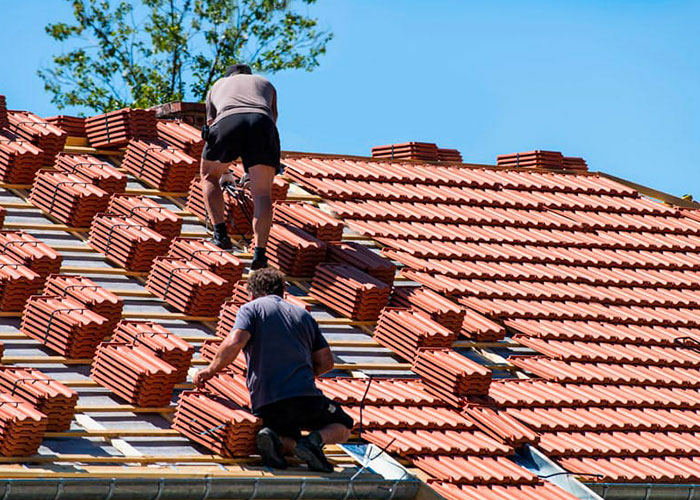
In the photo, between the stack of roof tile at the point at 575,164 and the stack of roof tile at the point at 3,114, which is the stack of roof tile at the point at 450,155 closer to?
the stack of roof tile at the point at 575,164

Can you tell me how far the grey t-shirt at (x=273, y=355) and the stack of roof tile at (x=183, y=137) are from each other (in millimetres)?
5029

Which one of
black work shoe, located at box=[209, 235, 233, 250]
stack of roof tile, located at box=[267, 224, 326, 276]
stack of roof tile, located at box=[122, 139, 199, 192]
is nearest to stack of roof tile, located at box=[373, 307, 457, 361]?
stack of roof tile, located at box=[267, 224, 326, 276]

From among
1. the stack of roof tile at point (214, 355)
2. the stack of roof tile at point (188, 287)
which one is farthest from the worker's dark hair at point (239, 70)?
the stack of roof tile at point (214, 355)

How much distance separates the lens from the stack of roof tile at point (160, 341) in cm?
860

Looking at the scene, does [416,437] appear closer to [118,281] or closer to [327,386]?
[327,386]

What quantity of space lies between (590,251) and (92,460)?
7.55m

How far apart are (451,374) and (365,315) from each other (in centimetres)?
130

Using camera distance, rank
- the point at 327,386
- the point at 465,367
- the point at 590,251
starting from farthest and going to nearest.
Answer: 1. the point at 590,251
2. the point at 465,367
3. the point at 327,386

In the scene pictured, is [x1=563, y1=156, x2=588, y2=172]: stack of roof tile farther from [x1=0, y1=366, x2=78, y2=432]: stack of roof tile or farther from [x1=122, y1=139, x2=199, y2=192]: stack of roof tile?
[x1=0, y1=366, x2=78, y2=432]: stack of roof tile

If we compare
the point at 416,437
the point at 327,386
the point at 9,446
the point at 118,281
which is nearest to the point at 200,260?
the point at 118,281

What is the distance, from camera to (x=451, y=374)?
960cm

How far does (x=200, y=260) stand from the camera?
1033 cm

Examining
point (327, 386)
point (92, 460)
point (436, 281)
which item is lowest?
point (92, 460)

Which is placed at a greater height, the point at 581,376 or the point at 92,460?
the point at 581,376
